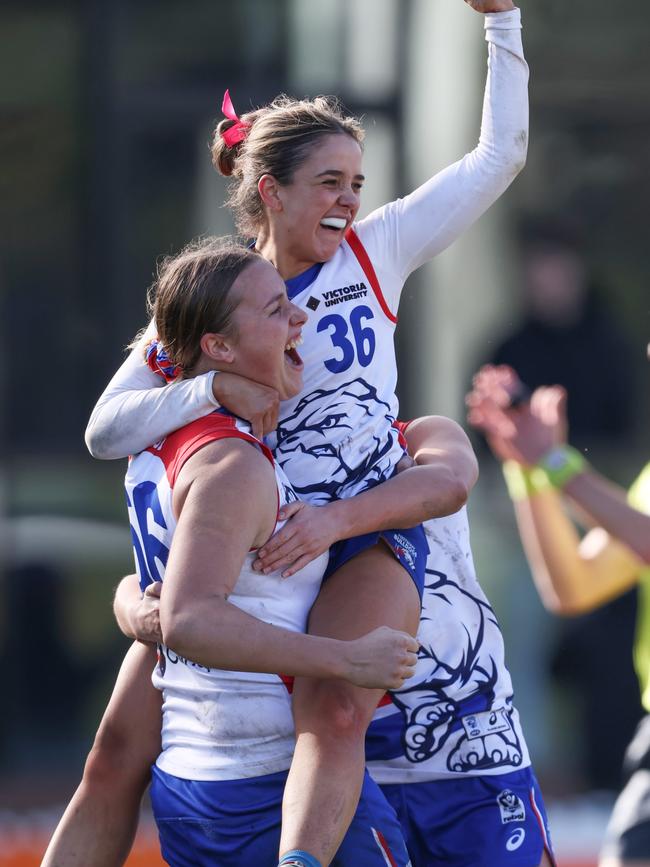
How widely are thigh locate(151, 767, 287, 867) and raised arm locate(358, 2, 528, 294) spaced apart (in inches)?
37.2

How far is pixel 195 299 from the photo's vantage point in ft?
8.89

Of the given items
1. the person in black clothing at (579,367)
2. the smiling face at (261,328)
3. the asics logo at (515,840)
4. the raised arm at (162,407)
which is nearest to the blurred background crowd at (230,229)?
the person in black clothing at (579,367)

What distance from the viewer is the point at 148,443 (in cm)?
275

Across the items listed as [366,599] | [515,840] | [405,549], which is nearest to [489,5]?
[405,549]

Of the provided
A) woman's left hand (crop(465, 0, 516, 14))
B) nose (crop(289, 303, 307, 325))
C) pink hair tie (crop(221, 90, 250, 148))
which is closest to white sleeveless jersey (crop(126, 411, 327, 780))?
nose (crop(289, 303, 307, 325))

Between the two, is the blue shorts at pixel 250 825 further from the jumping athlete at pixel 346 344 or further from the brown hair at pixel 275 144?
the brown hair at pixel 275 144

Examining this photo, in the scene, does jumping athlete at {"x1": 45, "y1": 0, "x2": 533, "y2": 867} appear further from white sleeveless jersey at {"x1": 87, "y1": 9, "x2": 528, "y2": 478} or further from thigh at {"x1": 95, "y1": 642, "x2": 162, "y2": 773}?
thigh at {"x1": 95, "y1": 642, "x2": 162, "y2": 773}

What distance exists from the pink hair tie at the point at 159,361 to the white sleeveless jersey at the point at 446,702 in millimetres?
610

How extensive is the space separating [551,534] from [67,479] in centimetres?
296

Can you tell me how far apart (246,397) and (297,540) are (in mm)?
258

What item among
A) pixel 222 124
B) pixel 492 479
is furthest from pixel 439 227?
pixel 492 479

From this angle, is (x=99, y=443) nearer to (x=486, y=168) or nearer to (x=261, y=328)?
(x=261, y=328)

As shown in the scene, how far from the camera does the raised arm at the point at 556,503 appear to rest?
13.9ft

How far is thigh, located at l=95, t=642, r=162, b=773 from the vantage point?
286 centimetres
